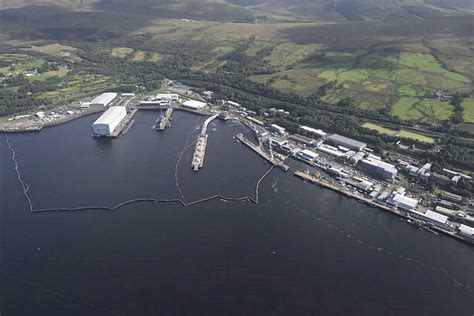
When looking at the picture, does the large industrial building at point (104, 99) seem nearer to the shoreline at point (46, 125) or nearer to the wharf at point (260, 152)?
the shoreline at point (46, 125)

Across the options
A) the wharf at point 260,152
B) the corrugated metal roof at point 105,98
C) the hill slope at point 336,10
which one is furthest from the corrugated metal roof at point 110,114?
the hill slope at point 336,10

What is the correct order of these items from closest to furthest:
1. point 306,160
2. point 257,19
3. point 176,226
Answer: point 176,226
point 306,160
point 257,19

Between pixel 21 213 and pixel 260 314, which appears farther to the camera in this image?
pixel 21 213

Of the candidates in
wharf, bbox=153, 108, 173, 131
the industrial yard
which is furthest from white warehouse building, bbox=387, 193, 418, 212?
wharf, bbox=153, 108, 173, 131

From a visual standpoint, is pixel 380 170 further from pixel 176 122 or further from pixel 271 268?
pixel 176 122

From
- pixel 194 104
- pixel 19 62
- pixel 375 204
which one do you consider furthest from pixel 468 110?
pixel 19 62

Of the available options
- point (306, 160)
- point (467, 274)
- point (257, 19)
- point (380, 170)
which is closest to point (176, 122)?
point (306, 160)

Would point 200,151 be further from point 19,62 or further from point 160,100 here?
point 19,62
